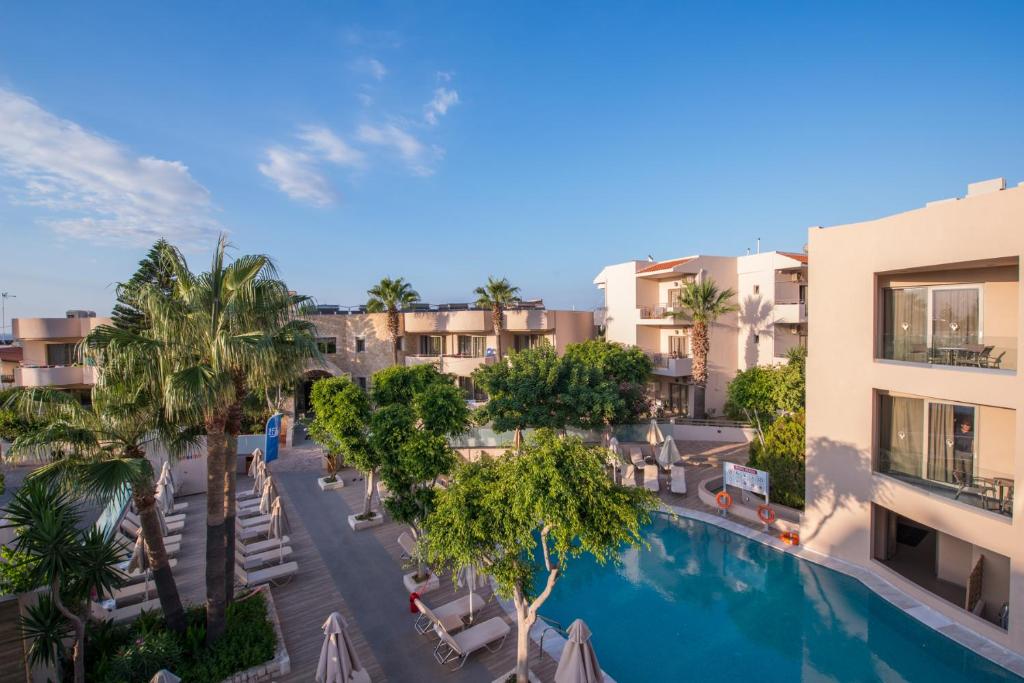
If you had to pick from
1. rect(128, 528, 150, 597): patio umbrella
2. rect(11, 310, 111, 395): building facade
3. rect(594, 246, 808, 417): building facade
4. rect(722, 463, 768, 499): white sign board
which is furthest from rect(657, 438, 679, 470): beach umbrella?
rect(11, 310, 111, 395): building facade

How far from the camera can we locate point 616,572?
12.9 metres

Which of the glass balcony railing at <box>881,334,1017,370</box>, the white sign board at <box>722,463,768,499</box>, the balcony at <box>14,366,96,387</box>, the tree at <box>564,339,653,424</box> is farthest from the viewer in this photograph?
the balcony at <box>14,366,96,387</box>

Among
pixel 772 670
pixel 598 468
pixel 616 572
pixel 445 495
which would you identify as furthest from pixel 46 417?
pixel 772 670

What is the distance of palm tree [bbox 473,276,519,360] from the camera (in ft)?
97.3

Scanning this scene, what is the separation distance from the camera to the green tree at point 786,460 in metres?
14.9

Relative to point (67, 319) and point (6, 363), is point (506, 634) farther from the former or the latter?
point (6, 363)

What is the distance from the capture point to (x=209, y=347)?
25.4ft

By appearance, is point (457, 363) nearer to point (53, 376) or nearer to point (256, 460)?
point (256, 460)

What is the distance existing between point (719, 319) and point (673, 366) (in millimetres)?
4296

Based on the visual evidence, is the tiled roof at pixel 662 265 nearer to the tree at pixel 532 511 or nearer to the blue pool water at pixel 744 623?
the blue pool water at pixel 744 623

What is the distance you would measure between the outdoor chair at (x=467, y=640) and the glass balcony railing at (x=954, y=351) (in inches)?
427

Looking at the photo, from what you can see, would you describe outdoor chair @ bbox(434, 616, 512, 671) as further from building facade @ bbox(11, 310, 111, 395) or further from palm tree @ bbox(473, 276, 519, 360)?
building facade @ bbox(11, 310, 111, 395)

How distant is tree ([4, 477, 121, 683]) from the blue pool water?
8636 mm

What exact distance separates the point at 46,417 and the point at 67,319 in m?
27.3
